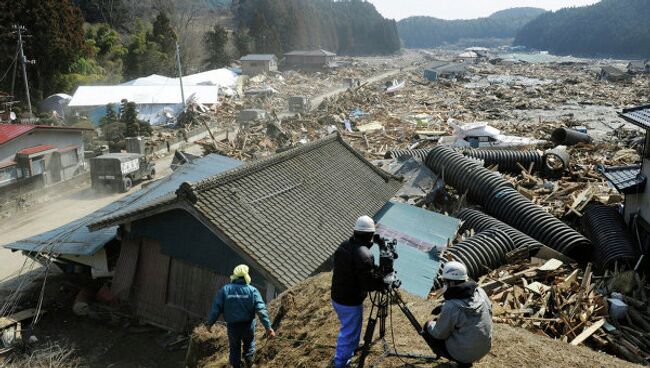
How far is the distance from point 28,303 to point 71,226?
241cm

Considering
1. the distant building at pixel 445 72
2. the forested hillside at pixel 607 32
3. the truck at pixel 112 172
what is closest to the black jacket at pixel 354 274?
the truck at pixel 112 172

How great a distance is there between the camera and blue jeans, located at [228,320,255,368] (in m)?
7.03

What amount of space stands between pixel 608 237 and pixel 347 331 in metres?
11.1

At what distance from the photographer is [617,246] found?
1320cm

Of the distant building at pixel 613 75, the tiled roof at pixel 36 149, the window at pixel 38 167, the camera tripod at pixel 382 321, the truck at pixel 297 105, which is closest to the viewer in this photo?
the camera tripod at pixel 382 321

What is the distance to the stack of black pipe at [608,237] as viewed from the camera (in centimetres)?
1282

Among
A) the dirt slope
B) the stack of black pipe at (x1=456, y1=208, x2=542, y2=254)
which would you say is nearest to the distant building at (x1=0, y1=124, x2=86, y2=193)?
the dirt slope

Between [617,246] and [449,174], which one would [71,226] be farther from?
[617,246]

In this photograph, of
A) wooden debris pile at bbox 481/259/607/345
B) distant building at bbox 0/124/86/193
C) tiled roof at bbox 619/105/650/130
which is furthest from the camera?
distant building at bbox 0/124/86/193

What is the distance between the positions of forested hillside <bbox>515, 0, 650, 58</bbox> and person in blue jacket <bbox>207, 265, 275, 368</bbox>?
171635mm

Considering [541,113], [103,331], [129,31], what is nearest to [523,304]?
[103,331]

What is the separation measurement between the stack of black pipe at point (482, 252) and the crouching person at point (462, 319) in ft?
23.1

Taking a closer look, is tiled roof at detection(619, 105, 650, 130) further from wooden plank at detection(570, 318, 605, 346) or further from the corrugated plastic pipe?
the corrugated plastic pipe

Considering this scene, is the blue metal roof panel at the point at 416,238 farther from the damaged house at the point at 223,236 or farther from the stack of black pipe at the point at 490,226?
the damaged house at the point at 223,236
